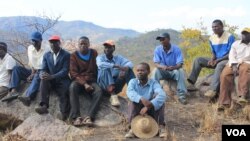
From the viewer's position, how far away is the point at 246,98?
31.2 ft

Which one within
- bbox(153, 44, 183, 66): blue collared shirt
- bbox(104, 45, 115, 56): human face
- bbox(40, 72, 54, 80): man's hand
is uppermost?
bbox(104, 45, 115, 56): human face

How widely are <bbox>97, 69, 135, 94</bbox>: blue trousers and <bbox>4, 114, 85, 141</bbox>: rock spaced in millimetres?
1236

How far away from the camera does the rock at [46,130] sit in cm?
871

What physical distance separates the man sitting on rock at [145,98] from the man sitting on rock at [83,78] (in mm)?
1232

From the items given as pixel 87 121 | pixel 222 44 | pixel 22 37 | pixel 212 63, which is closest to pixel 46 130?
pixel 87 121

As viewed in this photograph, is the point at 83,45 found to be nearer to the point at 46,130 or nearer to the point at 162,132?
the point at 46,130

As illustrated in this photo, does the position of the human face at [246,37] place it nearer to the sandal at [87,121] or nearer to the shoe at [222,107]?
the shoe at [222,107]

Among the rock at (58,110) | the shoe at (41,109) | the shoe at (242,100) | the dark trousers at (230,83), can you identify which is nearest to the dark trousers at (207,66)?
the dark trousers at (230,83)

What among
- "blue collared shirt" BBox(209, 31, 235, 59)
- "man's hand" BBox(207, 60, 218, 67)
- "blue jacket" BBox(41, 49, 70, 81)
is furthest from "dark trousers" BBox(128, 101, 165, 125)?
"blue collared shirt" BBox(209, 31, 235, 59)

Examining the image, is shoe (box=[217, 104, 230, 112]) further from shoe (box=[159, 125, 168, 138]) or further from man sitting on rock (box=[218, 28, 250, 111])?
shoe (box=[159, 125, 168, 138])

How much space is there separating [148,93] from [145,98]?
14cm

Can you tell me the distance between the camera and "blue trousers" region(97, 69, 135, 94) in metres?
9.70

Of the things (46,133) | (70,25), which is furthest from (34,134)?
(70,25)

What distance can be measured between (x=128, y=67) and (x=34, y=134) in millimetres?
2318
